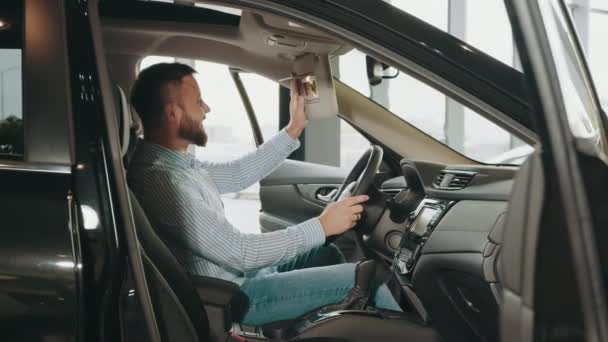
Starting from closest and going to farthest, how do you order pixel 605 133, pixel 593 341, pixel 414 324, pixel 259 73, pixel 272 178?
pixel 593 341
pixel 605 133
pixel 414 324
pixel 259 73
pixel 272 178

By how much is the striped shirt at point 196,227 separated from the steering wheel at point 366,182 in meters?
0.36

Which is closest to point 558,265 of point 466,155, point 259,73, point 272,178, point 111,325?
point 111,325

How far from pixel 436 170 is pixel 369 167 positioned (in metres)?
0.22

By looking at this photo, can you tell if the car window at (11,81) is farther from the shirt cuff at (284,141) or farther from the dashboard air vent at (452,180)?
the shirt cuff at (284,141)

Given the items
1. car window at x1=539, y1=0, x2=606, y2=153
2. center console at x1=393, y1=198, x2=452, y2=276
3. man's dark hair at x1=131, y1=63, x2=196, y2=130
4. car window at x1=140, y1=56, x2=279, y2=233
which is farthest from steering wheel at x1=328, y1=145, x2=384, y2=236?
car window at x1=539, y1=0, x2=606, y2=153

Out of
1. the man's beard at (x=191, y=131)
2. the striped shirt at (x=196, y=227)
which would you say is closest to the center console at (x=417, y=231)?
the striped shirt at (x=196, y=227)

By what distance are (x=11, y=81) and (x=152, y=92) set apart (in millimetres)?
711

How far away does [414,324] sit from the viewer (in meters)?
1.85

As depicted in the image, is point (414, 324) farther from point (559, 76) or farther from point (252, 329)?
point (559, 76)

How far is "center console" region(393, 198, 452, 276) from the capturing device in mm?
1829

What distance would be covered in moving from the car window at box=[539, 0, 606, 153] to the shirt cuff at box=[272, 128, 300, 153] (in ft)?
4.46

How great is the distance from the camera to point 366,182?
2.06 metres

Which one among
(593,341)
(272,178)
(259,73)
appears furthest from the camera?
(272,178)

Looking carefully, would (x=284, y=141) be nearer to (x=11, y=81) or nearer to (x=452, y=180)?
(x=452, y=180)
